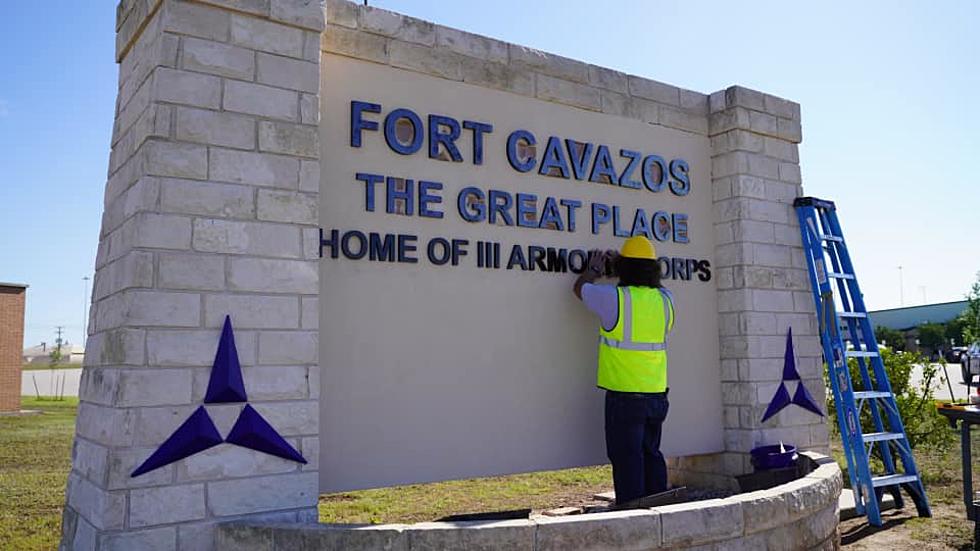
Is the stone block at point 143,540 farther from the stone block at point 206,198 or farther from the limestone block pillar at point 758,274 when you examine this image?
the limestone block pillar at point 758,274

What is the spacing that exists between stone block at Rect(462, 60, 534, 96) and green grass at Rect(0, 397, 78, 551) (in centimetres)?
535

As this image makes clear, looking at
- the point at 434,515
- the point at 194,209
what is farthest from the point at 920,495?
the point at 194,209

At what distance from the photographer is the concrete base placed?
748 centimetres

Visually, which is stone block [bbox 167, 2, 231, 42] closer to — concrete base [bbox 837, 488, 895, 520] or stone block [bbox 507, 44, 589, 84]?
stone block [bbox 507, 44, 589, 84]

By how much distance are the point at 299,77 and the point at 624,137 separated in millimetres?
3373

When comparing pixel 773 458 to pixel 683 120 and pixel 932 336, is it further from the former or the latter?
pixel 932 336

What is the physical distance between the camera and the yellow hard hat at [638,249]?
6312 millimetres

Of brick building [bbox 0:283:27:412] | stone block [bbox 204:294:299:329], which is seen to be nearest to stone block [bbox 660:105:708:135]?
stone block [bbox 204:294:299:329]

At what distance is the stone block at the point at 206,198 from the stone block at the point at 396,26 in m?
1.77

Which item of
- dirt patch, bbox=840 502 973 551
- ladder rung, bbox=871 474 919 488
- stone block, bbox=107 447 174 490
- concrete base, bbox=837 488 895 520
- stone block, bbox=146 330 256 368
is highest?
stone block, bbox=146 330 256 368

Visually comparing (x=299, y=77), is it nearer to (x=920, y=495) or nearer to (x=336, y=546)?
(x=336, y=546)

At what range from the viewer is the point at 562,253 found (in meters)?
6.60

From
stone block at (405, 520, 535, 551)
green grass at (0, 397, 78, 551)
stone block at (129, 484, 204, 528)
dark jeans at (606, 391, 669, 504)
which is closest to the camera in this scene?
stone block at (405, 520, 535, 551)

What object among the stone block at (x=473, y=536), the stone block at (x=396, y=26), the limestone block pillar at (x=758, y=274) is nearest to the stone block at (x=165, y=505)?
the stone block at (x=473, y=536)
